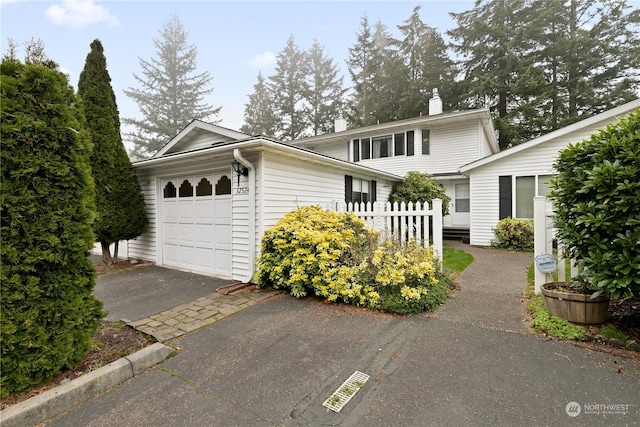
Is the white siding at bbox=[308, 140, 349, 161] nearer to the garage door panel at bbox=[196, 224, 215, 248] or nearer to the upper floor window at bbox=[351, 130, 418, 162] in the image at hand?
the upper floor window at bbox=[351, 130, 418, 162]

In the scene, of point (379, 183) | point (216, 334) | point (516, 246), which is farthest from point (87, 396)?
point (516, 246)

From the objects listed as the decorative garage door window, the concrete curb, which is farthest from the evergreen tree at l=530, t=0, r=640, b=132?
the concrete curb

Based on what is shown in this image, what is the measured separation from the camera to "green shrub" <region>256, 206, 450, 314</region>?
13.8 ft

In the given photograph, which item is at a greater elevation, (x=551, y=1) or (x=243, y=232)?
(x=551, y=1)

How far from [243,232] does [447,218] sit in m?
10.9

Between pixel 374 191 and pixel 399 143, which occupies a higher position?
pixel 399 143

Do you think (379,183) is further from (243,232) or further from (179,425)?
(179,425)

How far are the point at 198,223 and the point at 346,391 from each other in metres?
5.44

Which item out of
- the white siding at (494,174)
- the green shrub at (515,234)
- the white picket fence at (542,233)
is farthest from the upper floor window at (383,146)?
the white picket fence at (542,233)

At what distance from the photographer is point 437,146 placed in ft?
43.6

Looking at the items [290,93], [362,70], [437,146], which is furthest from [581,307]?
[290,93]

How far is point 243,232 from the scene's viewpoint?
567 cm

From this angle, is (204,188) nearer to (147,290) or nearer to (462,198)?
(147,290)

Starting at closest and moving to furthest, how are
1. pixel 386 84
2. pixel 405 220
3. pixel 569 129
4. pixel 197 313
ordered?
pixel 197 313 → pixel 405 220 → pixel 569 129 → pixel 386 84
